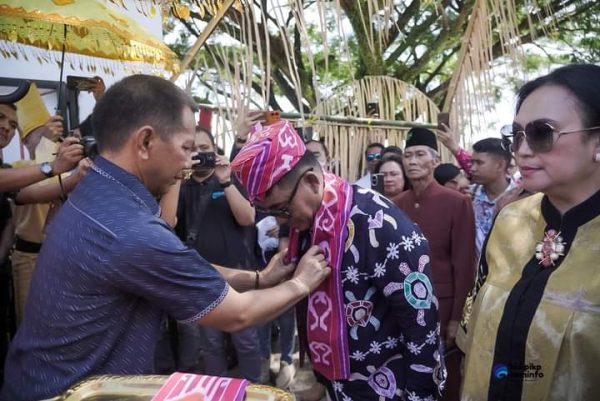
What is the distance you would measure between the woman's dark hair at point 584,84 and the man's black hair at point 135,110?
111cm

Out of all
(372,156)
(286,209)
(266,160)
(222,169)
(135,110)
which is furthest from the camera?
(372,156)

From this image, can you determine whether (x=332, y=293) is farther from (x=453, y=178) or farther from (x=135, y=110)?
(x=453, y=178)

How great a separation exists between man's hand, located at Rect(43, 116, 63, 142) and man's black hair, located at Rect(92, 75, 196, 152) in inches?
64.4

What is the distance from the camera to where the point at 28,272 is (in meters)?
3.68

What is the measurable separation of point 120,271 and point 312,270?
674mm

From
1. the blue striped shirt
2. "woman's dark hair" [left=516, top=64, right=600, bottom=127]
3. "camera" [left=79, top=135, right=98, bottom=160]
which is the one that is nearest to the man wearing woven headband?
the blue striped shirt

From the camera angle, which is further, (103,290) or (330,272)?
(330,272)

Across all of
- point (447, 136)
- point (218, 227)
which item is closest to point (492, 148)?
point (447, 136)

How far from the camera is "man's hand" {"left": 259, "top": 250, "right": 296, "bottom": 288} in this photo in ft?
7.28

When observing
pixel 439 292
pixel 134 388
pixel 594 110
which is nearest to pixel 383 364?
pixel 134 388

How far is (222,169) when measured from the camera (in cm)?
389

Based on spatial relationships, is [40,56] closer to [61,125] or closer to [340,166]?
[61,125]

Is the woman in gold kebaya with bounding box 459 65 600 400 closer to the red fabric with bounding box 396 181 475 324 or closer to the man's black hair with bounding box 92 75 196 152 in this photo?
the man's black hair with bounding box 92 75 196 152

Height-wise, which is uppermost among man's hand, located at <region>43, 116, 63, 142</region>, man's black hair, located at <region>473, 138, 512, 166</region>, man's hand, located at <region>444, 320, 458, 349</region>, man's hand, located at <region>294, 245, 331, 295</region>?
man's hand, located at <region>43, 116, 63, 142</region>
